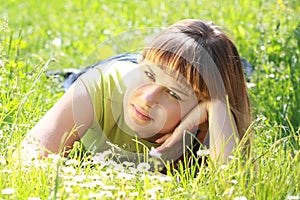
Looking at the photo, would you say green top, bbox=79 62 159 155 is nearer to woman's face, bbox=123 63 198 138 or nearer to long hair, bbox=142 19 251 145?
woman's face, bbox=123 63 198 138

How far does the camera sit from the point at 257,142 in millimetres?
3320

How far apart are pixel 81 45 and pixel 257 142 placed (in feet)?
8.01

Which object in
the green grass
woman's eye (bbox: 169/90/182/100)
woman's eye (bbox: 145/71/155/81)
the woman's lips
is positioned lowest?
the green grass

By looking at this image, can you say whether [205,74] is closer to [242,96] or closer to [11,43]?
[242,96]

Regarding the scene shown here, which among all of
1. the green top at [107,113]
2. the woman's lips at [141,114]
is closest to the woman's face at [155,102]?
the woman's lips at [141,114]

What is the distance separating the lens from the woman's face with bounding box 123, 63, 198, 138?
3.05 metres

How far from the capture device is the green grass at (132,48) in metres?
2.50

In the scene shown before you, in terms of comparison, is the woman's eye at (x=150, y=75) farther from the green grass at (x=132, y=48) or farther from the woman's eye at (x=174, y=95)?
the green grass at (x=132, y=48)

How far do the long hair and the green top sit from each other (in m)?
0.22

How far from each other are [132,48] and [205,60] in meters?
1.51

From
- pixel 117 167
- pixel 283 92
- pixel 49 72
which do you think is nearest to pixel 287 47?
pixel 283 92

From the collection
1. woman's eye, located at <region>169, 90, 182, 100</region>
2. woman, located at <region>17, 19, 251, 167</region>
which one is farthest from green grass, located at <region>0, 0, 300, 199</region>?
woman's eye, located at <region>169, 90, 182, 100</region>

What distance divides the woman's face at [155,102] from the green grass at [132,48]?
0.23 metres

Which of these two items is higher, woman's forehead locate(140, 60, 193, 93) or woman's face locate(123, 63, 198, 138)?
woman's forehead locate(140, 60, 193, 93)
